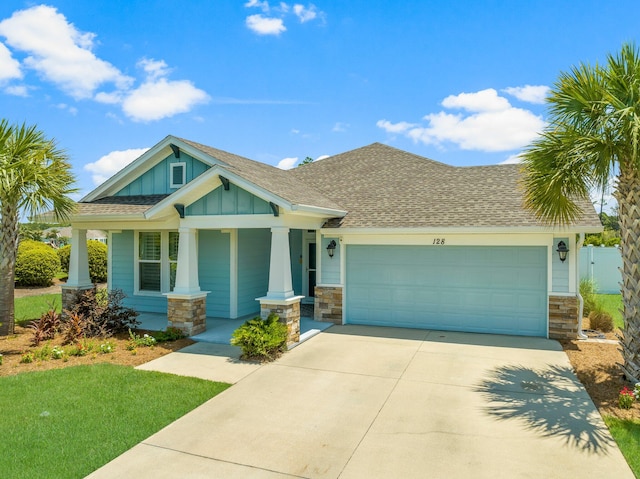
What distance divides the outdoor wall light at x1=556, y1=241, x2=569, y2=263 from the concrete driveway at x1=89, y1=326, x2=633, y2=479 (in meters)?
2.57

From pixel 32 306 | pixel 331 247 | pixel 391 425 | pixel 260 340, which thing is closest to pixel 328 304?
pixel 331 247

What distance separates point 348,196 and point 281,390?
25.5 ft

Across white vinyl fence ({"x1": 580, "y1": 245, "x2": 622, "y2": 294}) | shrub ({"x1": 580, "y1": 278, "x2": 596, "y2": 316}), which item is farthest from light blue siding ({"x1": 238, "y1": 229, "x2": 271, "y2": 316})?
white vinyl fence ({"x1": 580, "y1": 245, "x2": 622, "y2": 294})

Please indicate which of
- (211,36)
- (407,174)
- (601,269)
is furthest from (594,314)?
(211,36)

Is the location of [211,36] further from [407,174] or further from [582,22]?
[582,22]

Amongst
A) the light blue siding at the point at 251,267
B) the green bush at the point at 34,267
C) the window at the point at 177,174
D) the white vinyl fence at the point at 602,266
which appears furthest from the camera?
the green bush at the point at 34,267

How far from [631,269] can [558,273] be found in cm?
336

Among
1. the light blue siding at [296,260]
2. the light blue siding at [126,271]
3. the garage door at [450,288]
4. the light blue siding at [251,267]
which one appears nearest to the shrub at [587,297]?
the garage door at [450,288]

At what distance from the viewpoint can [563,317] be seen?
994 centimetres

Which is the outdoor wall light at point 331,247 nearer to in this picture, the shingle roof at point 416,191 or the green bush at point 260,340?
the shingle roof at point 416,191

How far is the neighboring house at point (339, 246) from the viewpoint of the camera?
387 inches

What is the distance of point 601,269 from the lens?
18406mm

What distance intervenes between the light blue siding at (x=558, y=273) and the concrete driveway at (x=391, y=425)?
2100mm

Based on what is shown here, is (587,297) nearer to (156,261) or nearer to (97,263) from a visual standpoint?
(156,261)
